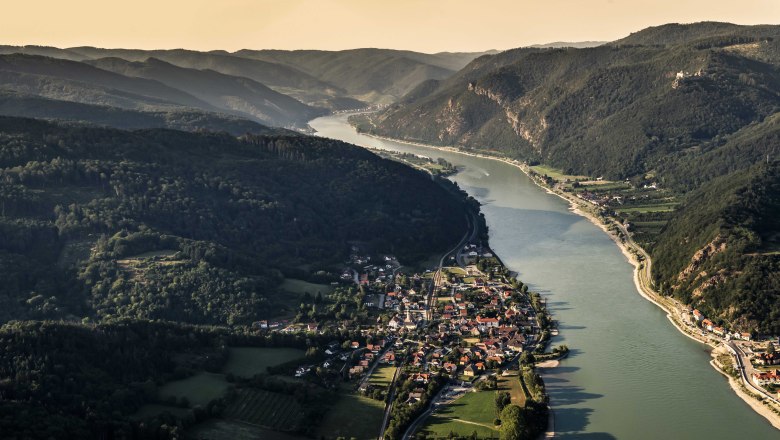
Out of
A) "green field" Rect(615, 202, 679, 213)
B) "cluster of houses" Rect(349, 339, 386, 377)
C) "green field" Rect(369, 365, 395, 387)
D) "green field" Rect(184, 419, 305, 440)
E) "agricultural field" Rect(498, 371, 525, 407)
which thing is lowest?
"green field" Rect(184, 419, 305, 440)

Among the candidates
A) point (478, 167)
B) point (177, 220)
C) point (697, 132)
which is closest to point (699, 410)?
point (177, 220)

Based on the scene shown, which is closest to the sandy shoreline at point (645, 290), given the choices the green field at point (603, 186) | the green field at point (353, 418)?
the green field at point (603, 186)

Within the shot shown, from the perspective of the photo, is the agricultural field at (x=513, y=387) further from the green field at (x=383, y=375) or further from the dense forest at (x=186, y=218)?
the dense forest at (x=186, y=218)

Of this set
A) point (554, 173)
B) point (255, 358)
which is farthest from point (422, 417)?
point (554, 173)

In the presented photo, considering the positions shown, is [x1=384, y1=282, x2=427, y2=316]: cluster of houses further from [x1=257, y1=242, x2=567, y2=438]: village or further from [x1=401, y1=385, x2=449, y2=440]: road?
[x1=401, y1=385, x2=449, y2=440]: road

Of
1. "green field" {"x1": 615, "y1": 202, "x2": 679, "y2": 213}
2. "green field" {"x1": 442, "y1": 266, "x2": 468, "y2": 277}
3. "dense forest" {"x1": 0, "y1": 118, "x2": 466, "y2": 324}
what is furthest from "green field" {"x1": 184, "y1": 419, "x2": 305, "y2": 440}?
"green field" {"x1": 615, "y1": 202, "x2": 679, "y2": 213}

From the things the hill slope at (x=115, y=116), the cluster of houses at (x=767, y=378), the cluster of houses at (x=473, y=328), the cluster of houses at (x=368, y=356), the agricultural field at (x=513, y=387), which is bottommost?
the cluster of houses at (x=368, y=356)
